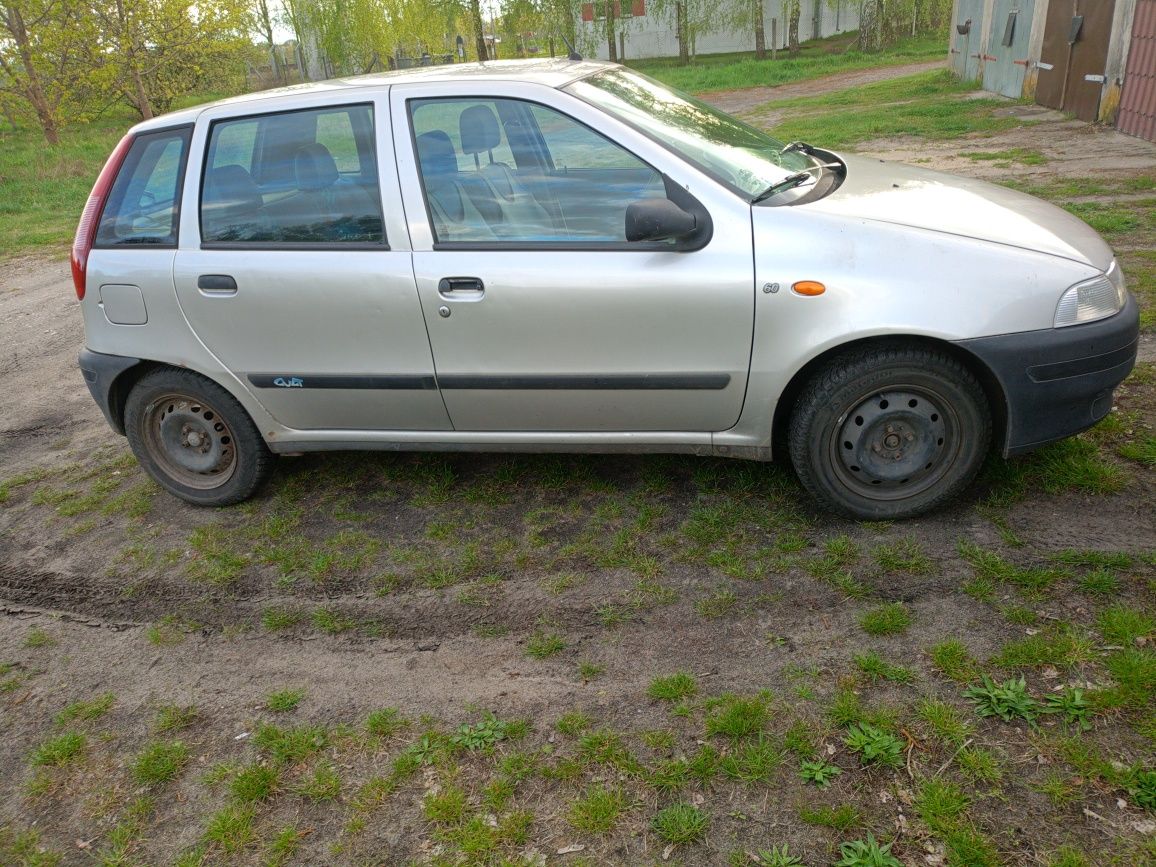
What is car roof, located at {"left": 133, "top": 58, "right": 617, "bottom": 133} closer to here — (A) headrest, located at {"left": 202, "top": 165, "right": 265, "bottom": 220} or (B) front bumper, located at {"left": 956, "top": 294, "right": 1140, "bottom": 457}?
(A) headrest, located at {"left": 202, "top": 165, "right": 265, "bottom": 220}

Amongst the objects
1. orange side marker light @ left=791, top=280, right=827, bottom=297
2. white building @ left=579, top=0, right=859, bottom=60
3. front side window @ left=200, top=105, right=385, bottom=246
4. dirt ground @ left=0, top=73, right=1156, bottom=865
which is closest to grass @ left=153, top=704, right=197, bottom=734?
dirt ground @ left=0, top=73, right=1156, bottom=865

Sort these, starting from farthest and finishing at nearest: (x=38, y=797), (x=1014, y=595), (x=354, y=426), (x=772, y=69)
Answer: (x=772, y=69) < (x=354, y=426) < (x=1014, y=595) < (x=38, y=797)

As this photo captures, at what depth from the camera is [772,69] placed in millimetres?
28000

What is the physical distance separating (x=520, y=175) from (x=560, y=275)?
50 cm

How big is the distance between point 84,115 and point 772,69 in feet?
63.8

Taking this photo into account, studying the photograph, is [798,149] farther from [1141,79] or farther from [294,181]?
[1141,79]

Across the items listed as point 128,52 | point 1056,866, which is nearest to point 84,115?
point 128,52

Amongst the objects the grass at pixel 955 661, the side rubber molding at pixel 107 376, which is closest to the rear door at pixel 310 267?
the side rubber molding at pixel 107 376

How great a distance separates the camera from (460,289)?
366 cm

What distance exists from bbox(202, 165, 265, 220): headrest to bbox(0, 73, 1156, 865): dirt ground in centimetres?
143

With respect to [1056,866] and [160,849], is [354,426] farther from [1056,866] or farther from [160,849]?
[1056,866]

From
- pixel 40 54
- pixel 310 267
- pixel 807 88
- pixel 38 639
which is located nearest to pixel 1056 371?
pixel 310 267

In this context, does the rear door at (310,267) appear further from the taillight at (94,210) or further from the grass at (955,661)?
the grass at (955,661)

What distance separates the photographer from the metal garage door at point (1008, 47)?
14812mm
